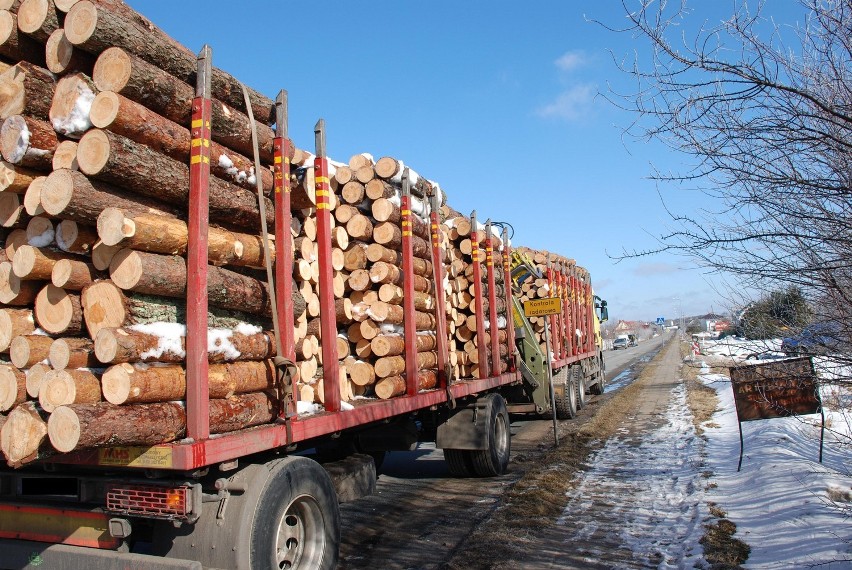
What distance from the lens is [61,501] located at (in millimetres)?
3830

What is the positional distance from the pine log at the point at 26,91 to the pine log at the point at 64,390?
157 cm

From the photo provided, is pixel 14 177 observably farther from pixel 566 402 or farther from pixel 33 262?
pixel 566 402

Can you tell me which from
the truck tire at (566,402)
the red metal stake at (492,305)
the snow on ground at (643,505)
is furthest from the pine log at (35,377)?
the truck tire at (566,402)

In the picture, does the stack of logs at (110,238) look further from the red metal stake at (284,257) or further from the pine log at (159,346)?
the red metal stake at (284,257)

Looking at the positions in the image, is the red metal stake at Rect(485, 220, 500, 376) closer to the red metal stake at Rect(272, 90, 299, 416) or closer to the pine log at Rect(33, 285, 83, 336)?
the red metal stake at Rect(272, 90, 299, 416)

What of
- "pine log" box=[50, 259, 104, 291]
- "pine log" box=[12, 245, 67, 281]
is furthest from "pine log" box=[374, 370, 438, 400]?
"pine log" box=[12, 245, 67, 281]

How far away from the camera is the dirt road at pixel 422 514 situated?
5496 millimetres

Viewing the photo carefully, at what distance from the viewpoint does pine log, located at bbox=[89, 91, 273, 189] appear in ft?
11.5

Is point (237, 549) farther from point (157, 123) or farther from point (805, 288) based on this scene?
point (805, 288)

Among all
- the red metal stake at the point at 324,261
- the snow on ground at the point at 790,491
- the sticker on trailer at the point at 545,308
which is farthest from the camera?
the sticker on trailer at the point at 545,308

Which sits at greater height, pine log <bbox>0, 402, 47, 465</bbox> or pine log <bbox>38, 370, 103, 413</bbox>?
pine log <bbox>38, 370, 103, 413</bbox>

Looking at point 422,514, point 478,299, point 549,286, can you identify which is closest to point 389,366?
point 422,514

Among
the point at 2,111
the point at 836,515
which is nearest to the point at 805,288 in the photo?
the point at 836,515

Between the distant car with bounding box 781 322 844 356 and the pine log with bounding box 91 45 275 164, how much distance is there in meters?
3.69
